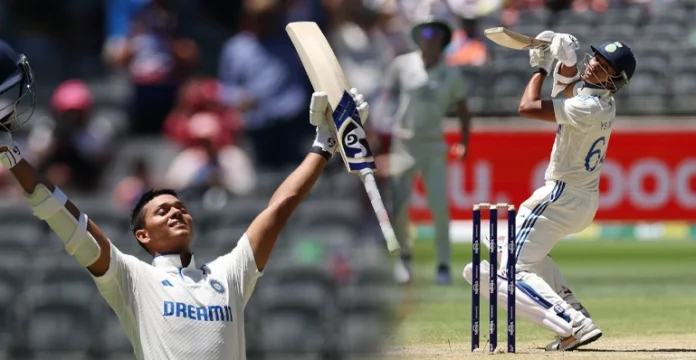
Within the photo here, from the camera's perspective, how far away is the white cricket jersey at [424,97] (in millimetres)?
9914

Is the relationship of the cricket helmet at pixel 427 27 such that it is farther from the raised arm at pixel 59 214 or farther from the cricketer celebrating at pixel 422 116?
the raised arm at pixel 59 214

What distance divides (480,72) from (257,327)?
6407 mm

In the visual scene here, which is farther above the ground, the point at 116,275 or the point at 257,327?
the point at 116,275

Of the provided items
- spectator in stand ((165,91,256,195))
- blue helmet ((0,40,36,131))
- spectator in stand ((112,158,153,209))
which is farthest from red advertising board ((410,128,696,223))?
blue helmet ((0,40,36,131))

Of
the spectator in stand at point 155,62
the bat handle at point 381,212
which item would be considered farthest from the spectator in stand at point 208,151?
the bat handle at point 381,212

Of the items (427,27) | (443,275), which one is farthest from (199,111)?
(443,275)

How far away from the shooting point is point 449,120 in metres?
12.4

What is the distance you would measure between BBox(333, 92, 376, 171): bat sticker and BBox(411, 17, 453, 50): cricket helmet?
19.3ft

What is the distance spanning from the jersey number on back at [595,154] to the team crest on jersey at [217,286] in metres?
2.61

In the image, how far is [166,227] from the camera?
3902 millimetres

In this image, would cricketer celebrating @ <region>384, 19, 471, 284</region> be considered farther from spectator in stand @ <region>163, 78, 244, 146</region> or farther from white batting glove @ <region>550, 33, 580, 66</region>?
white batting glove @ <region>550, 33, 580, 66</region>

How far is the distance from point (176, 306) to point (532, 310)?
2.53 metres

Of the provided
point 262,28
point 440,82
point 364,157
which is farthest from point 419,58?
point 364,157

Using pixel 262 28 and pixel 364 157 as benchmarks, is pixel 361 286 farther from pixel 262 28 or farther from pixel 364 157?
pixel 364 157
